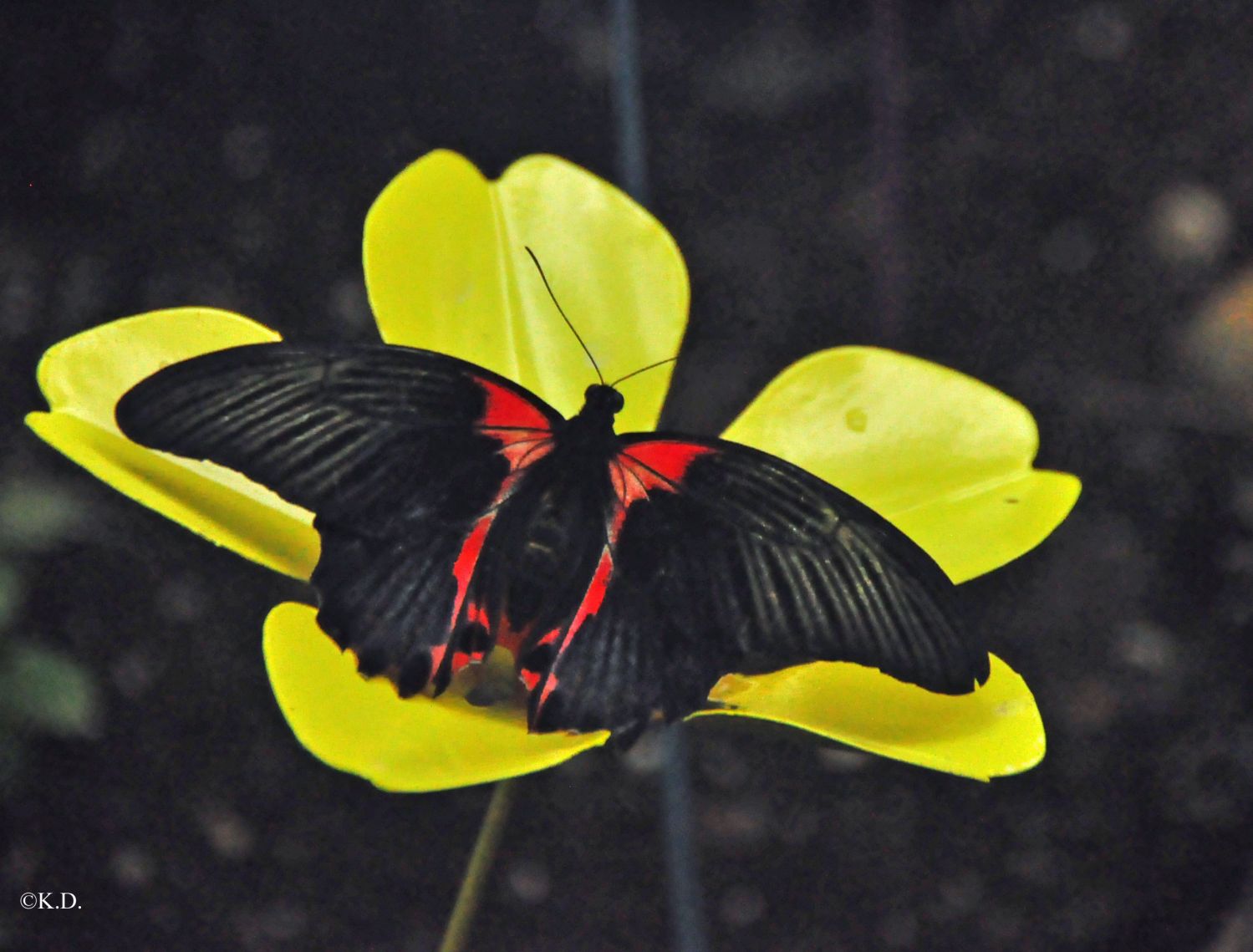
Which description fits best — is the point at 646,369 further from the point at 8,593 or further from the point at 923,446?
the point at 8,593

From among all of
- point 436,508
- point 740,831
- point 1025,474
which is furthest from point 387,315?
point 740,831

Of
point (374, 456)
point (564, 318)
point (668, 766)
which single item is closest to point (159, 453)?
point (374, 456)

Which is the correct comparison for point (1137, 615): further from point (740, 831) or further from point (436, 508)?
point (436, 508)

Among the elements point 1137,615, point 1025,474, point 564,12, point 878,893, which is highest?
point 564,12

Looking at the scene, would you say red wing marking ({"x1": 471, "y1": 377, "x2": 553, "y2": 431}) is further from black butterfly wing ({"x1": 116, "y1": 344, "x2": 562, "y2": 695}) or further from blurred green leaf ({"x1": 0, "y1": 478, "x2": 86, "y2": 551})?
blurred green leaf ({"x1": 0, "y1": 478, "x2": 86, "y2": 551})

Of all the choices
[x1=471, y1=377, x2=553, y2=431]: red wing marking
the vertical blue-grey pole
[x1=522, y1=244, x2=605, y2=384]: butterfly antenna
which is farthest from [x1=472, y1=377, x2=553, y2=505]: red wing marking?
the vertical blue-grey pole

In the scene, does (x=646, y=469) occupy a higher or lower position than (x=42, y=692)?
higher
